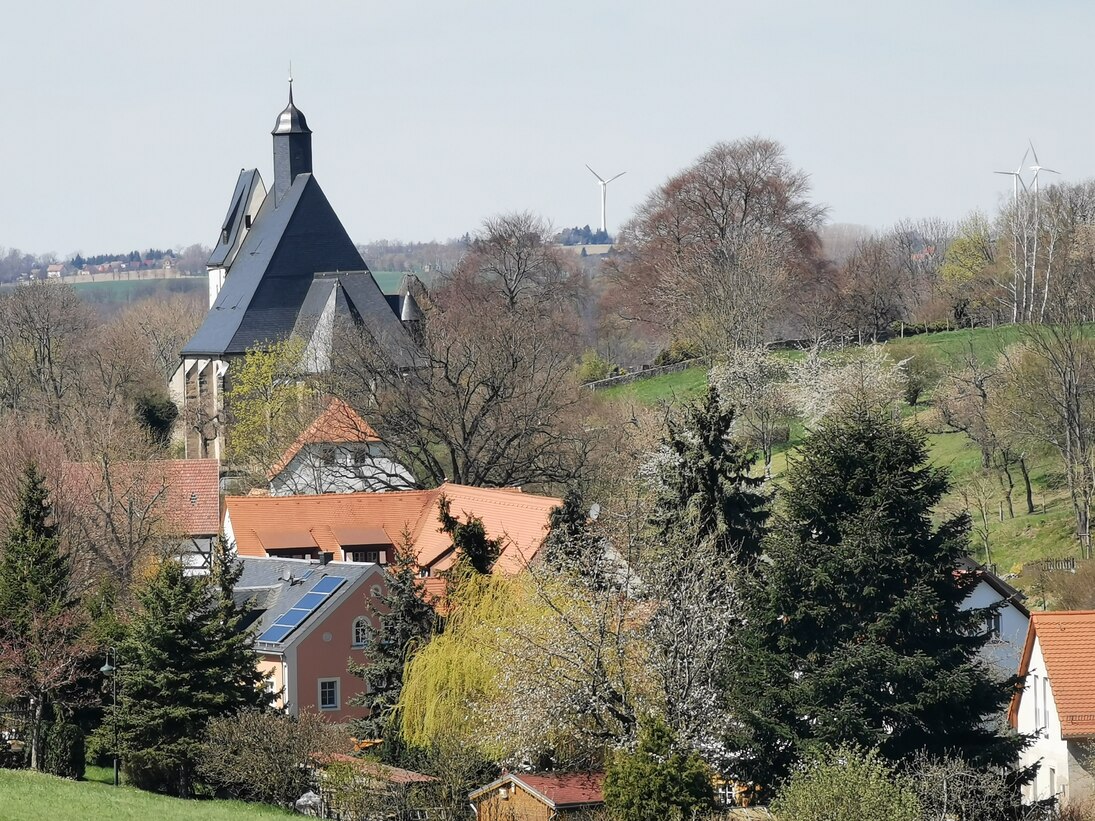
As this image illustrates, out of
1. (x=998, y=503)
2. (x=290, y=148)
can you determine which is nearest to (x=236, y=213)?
(x=290, y=148)

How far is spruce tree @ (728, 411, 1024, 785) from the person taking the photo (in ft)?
83.1

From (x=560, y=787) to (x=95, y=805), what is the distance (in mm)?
7457

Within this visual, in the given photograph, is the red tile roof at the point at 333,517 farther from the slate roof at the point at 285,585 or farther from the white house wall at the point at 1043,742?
the white house wall at the point at 1043,742

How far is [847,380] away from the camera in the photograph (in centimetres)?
6244

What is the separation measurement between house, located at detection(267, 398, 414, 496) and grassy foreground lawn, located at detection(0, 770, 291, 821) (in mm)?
22066

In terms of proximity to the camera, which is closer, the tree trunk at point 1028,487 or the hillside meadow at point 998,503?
the hillside meadow at point 998,503

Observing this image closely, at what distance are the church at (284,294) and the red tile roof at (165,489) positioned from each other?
1854cm

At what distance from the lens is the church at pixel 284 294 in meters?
78.7

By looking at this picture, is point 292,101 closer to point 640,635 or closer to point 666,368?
point 666,368

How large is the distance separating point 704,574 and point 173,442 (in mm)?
57192

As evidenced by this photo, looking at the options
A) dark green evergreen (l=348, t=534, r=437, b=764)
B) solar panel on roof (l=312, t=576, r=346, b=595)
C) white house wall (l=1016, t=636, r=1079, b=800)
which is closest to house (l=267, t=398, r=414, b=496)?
solar panel on roof (l=312, t=576, r=346, b=595)

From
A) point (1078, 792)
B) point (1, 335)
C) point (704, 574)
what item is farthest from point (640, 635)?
point (1, 335)

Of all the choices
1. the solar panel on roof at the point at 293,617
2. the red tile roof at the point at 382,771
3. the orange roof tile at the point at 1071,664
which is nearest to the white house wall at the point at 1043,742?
the orange roof tile at the point at 1071,664

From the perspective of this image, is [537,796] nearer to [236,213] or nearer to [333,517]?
[333,517]
